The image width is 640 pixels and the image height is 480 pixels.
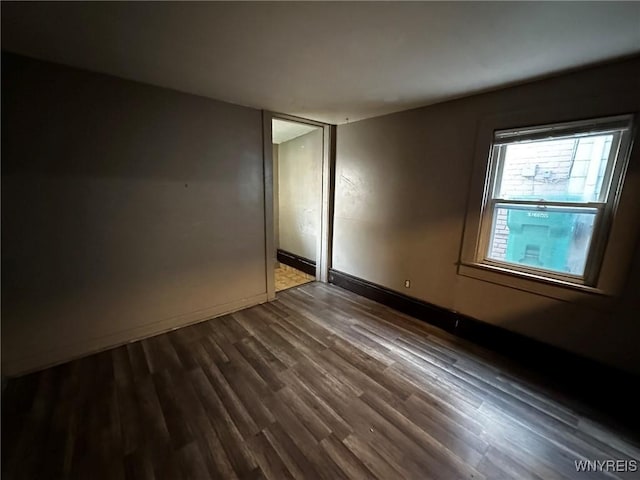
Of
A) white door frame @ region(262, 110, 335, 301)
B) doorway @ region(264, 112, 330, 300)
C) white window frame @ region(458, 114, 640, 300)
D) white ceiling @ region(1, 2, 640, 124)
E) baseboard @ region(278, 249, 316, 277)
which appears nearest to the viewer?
white ceiling @ region(1, 2, 640, 124)

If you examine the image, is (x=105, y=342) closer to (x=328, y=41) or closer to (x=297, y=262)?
(x=297, y=262)

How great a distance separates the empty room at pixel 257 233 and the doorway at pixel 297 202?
13.7 inches

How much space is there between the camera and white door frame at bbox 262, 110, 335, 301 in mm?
3006

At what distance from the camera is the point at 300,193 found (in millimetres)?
4438

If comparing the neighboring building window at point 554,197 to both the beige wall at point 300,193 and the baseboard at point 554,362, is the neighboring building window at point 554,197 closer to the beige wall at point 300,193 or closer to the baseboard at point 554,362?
the baseboard at point 554,362

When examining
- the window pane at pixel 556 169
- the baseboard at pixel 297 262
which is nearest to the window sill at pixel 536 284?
the window pane at pixel 556 169

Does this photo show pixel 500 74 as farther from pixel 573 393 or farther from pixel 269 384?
pixel 269 384

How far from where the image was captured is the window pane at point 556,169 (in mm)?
1857

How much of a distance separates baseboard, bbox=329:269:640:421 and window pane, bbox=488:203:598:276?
0.67 metres

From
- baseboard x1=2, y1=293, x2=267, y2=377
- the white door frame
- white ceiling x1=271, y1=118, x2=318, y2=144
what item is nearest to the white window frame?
the white door frame

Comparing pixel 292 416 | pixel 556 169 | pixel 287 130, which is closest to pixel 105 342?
pixel 292 416

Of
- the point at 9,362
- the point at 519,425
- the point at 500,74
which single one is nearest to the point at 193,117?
the point at 9,362

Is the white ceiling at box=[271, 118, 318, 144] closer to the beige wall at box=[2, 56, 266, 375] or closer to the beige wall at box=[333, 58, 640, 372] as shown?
the beige wall at box=[333, 58, 640, 372]

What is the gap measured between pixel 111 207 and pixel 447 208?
3186 mm
